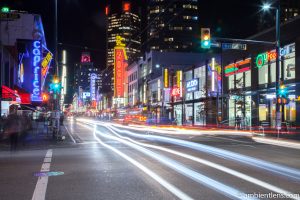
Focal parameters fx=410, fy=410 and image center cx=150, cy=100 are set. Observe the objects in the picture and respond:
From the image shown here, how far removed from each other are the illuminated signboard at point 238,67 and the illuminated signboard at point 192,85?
20.2 feet

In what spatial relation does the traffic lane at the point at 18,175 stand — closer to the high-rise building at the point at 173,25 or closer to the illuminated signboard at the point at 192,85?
the illuminated signboard at the point at 192,85

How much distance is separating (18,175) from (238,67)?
1523 inches

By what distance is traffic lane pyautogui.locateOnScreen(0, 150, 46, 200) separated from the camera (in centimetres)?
913

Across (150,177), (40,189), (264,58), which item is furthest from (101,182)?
(264,58)

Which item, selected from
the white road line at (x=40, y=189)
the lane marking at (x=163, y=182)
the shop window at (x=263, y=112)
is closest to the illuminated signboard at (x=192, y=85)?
the shop window at (x=263, y=112)

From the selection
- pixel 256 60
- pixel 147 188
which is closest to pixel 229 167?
pixel 147 188

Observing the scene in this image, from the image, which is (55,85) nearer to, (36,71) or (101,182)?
(101,182)

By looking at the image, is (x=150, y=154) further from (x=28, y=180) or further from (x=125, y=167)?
(x=28, y=180)

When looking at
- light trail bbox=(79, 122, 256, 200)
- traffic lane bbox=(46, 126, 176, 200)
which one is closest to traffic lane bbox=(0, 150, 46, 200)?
traffic lane bbox=(46, 126, 176, 200)

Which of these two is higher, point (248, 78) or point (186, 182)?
point (248, 78)

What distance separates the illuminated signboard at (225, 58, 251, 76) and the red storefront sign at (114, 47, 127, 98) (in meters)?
58.6

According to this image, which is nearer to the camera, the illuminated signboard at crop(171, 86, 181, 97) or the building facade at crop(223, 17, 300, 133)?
the building facade at crop(223, 17, 300, 133)

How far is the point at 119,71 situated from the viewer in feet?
357

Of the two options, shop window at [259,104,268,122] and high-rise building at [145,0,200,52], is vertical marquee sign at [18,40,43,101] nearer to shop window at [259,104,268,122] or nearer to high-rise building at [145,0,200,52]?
shop window at [259,104,268,122]
